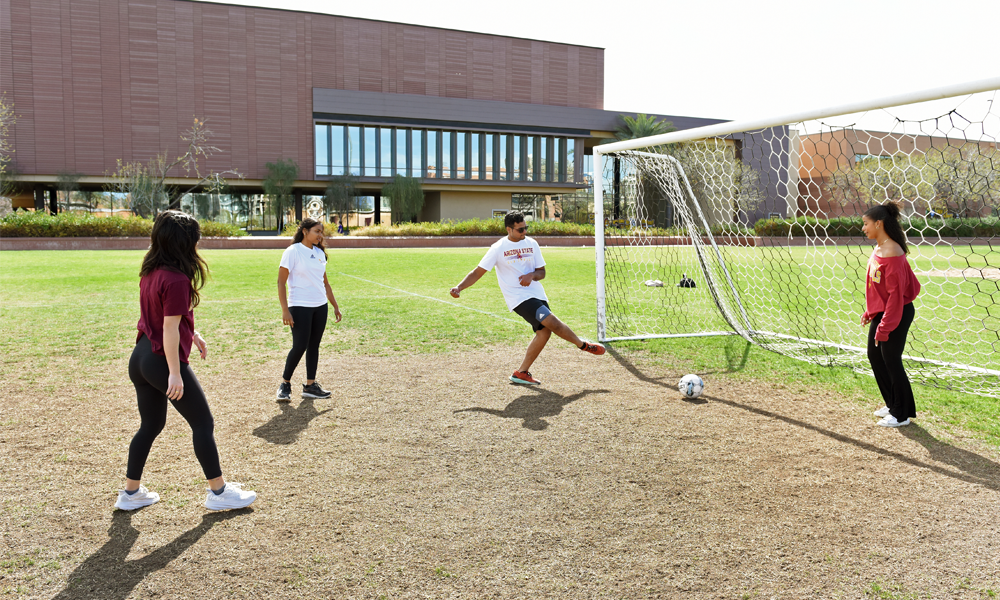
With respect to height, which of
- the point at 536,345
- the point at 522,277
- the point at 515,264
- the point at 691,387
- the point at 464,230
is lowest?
the point at 691,387

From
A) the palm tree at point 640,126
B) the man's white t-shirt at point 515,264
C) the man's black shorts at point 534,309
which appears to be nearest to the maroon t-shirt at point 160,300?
the man's white t-shirt at point 515,264

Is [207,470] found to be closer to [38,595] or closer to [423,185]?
[38,595]

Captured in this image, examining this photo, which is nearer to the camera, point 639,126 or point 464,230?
point 464,230

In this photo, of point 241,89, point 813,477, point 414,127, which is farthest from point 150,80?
point 813,477

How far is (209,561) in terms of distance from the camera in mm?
3209

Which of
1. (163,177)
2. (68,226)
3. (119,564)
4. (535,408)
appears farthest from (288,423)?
(163,177)

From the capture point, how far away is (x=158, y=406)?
3707mm

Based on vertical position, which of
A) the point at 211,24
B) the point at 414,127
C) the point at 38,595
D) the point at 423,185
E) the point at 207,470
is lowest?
the point at 38,595

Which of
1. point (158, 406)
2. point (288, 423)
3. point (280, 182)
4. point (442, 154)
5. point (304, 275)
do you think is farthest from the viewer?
point (442, 154)

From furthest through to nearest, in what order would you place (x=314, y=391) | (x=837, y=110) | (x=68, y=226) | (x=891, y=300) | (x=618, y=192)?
(x=68, y=226)
(x=618, y=192)
(x=314, y=391)
(x=837, y=110)
(x=891, y=300)

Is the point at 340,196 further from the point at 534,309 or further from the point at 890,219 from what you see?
the point at 890,219

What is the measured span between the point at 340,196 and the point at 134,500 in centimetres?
4658

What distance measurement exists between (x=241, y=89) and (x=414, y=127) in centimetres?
1243

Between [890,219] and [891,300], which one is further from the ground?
[890,219]
